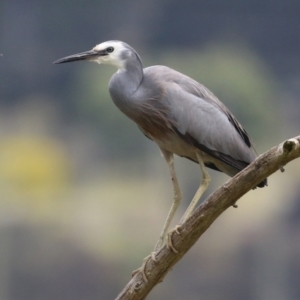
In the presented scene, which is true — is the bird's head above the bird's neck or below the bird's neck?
above

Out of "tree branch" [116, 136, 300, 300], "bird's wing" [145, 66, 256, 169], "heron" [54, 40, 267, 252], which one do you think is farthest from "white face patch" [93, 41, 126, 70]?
"tree branch" [116, 136, 300, 300]

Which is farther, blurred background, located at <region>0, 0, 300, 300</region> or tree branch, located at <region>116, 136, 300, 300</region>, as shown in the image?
blurred background, located at <region>0, 0, 300, 300</region>

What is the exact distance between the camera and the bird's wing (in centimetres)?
198

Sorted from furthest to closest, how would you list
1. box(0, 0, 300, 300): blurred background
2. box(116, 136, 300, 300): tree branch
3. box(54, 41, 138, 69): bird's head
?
→ box(0, 0, 300, 300): blurred background → box(54, 41, 138, 69): bird's head → box(116, 136, 300, 300): tree branch

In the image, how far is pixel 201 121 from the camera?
6.54 feet

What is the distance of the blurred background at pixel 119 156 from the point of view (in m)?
4.43

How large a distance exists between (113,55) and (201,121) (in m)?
0.27

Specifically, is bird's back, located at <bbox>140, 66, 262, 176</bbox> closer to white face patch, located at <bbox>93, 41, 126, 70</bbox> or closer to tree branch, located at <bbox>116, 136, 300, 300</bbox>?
white face patch, located at <bbox>93, 41, 126, 70</bbox>

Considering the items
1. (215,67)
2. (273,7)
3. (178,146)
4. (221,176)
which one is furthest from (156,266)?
(273,7)

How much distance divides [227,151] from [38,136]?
295 cm

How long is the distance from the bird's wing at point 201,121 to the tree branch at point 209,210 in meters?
0.29

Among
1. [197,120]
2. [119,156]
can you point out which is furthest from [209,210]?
[119,156]

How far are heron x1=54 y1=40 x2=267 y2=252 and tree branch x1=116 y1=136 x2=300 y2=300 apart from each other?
0.15m

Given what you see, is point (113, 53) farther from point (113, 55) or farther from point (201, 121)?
point (201, 121)
